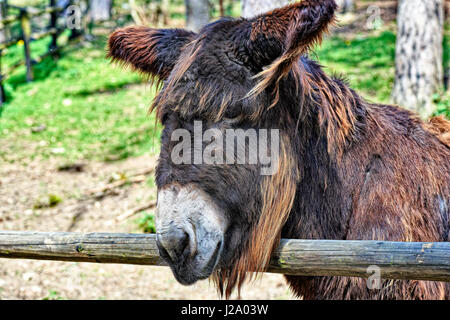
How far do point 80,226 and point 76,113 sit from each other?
16.7 feet

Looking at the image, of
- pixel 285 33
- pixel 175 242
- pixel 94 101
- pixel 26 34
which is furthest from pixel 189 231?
pixel 26 34

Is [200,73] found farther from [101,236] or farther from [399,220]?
[399,220]

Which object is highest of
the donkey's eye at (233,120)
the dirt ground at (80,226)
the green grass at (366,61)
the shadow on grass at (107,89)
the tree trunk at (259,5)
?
the tree trunk at (259,5)

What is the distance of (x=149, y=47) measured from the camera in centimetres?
309

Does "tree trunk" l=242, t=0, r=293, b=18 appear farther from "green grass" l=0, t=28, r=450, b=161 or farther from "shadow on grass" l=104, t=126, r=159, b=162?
"shadow on grass" l=104, t=126, r=159, b=162

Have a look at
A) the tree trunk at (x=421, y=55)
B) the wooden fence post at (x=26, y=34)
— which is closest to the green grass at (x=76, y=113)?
the wooden fence post at (x=26, y=34)

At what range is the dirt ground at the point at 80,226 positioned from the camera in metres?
5.43

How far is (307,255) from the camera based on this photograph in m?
2.34

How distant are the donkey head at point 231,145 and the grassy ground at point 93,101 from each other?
511 cm

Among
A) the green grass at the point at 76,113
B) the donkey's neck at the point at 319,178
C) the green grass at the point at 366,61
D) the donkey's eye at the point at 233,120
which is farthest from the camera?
the green grass at the point at 366,61

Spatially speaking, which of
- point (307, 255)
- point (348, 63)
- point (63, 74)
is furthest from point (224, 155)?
point (63, 74)

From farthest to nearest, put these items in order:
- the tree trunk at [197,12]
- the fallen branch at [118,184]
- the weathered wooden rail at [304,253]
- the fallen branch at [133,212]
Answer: the tree trunk at [197,12], the fallen branch at [118,184], the fallen branch at [133,212], the weathered wooden rail at [304,253]

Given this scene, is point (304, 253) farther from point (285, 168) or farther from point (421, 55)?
point (421, 55)

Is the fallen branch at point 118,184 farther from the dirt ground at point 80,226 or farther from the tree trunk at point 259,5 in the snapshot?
the tree trunk at point 259,5
